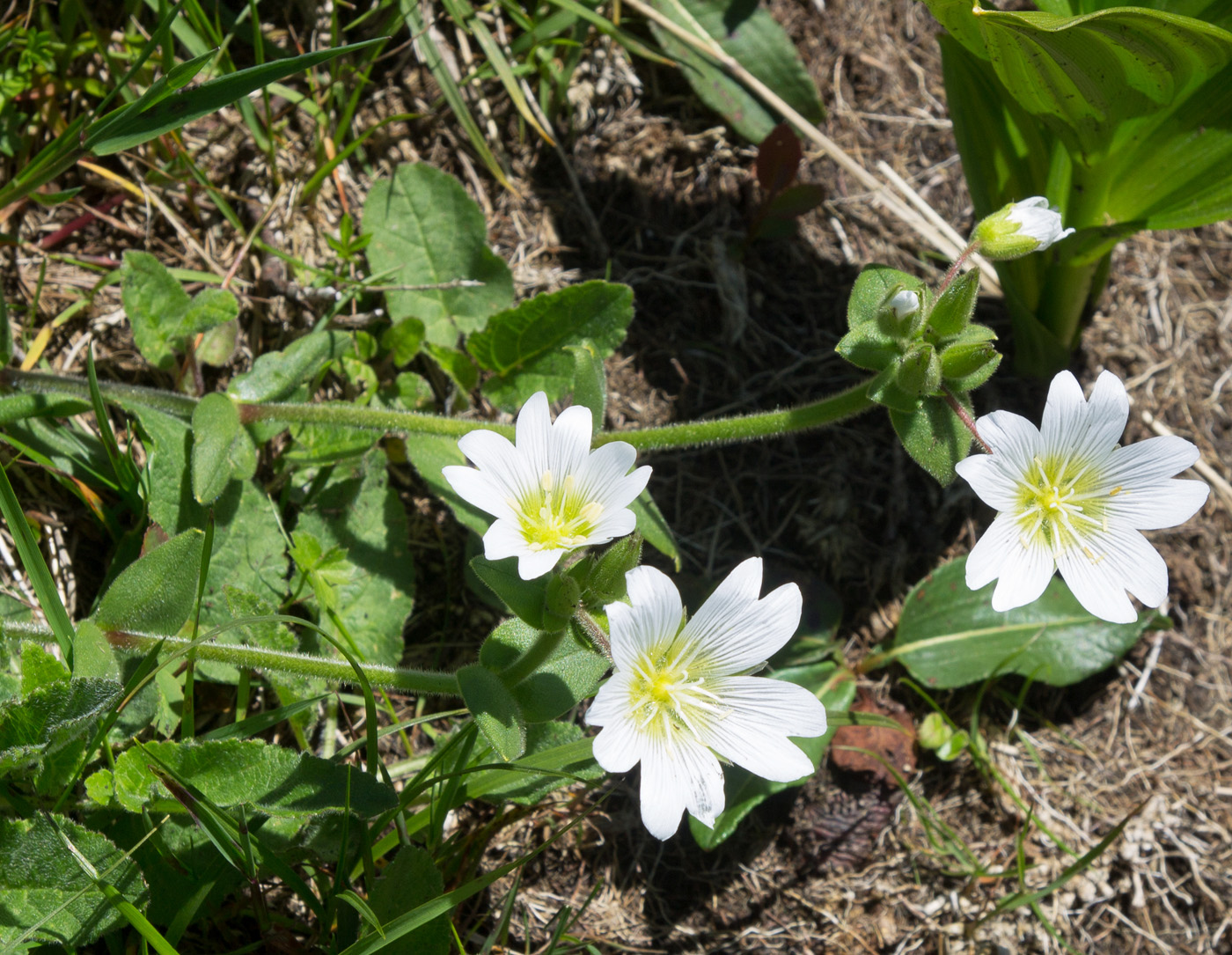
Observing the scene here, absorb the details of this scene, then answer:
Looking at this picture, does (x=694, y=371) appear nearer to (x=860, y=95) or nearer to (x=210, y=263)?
(x=860, y=95)

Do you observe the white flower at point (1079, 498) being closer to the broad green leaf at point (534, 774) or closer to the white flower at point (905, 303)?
the white flower at point (905, 303)

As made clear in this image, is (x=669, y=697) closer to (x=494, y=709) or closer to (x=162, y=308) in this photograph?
(x=494, y=709)

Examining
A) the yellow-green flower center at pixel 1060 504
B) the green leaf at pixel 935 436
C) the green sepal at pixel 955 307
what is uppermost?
the green sepal at pixel 955 307

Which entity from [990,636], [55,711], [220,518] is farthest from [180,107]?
[990,636]


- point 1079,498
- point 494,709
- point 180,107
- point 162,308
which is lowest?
point 1079,498

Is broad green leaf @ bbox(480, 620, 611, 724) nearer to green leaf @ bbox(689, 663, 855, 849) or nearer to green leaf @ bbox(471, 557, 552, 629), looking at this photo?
green leaf @ bbox(471, 557, 552, 629)

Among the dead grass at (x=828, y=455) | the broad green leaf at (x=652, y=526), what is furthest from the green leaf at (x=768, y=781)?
the broad green leaf at (x=652, y=526)

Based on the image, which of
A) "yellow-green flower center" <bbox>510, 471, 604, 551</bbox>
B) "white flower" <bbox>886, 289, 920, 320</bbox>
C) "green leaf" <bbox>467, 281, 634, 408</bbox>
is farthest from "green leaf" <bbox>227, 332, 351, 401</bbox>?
"white flower" <bbox>886, 289, 920, 320</bbox>
